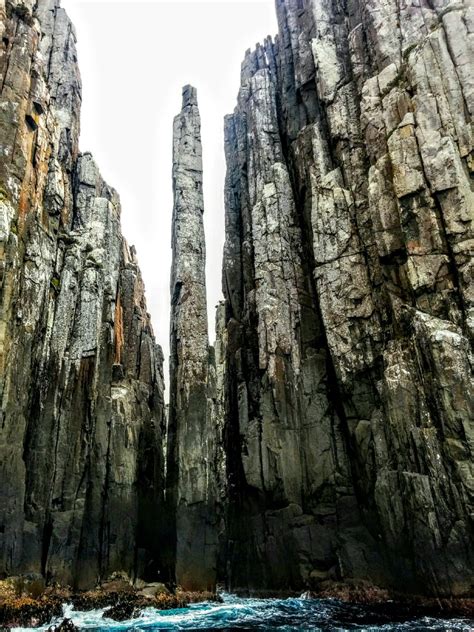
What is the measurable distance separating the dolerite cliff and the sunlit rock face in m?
6.34

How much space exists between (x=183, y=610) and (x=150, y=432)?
15.3 m

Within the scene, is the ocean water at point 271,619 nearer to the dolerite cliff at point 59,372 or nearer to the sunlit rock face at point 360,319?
the sunlit rock face at point 360,319

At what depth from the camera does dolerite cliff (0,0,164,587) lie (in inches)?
855

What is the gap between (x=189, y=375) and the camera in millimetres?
28062

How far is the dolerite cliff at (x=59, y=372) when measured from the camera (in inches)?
855

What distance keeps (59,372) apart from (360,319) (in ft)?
51.5

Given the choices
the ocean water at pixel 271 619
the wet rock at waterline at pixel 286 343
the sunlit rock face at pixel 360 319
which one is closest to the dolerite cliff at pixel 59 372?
the wet rock at waterline at pixel 286 343

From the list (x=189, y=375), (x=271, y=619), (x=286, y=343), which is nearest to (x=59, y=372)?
(x=189, y=375)

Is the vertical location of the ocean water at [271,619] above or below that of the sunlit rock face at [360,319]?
below

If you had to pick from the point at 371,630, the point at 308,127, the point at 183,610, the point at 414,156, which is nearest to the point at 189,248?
the point at 308,127

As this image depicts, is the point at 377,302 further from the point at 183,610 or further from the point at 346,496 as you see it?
the point at 183,610

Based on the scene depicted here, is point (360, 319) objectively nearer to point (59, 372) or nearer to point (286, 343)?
point (286, 343)

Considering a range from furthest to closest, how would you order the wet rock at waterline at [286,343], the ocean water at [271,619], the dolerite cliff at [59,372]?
the dolerite cliff at [59,372], the wet rock at waterline at [286,343], the ocean water at [271,619]

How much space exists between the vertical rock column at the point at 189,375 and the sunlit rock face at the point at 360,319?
2000 mm
